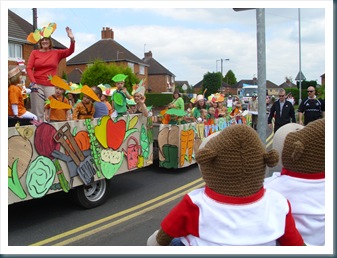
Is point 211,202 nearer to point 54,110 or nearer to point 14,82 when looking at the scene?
point 14,82

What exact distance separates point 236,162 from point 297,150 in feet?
1.55

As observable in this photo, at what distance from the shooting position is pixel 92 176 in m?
5.39

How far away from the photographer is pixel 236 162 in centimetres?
211

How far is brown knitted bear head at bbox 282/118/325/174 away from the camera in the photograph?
2.35 meters

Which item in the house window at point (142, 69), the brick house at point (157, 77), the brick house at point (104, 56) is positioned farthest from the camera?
the brick house at point (157, 77)

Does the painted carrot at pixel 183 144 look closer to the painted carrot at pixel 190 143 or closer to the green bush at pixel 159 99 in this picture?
the painted carrot at pixel 190 143

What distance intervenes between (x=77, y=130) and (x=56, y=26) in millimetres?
1843

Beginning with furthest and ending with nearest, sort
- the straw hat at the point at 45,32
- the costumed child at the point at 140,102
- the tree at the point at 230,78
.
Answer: the tree at the point at 230,78 < the costumed child at the point at 140,102 < the straw hat at the point at 45,32

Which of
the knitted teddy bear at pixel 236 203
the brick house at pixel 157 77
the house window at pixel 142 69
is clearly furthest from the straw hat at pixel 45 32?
the brick house at pixel 157 77

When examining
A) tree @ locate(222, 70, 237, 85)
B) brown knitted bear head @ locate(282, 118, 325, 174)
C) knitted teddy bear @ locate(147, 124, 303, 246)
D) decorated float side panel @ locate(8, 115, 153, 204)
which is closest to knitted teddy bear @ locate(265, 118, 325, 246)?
brown knitted bear head @ locate(282, 118, 325, 174)

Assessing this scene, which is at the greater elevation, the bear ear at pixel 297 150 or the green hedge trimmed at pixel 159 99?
the green hedge trimmed at pixel 159 99

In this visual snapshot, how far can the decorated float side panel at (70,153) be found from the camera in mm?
4375
